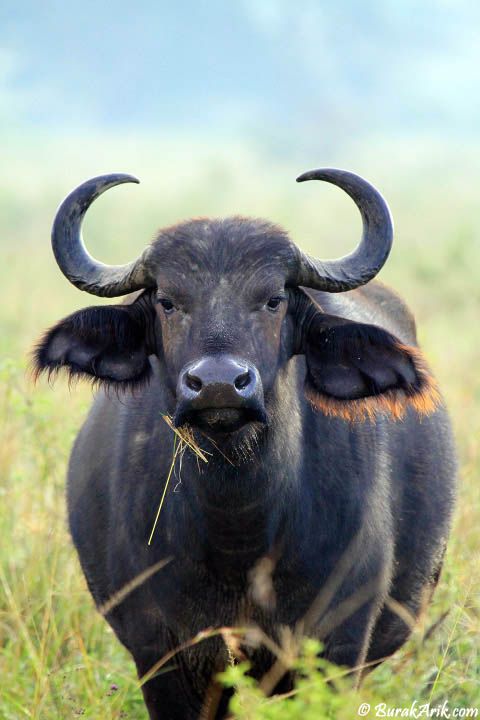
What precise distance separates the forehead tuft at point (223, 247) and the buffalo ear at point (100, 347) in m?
0.29

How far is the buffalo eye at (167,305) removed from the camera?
456cm

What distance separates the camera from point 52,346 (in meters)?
4.79

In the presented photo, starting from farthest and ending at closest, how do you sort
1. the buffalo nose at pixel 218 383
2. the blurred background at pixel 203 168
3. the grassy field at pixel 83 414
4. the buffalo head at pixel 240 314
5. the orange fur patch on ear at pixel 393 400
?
1. the blurred background at pixel 203 168
2. the grassy field at pixel 83 414
3. the orange fur patch on ear at pixel 393 400
4. the buffalo head at pixel 240 314
5. the buffalo nose at pixel 218 383

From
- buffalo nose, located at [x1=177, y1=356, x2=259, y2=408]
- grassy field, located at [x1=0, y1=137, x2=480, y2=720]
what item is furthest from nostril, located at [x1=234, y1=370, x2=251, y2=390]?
grassy field, located at [x1=0, y1=137, x2=480, y2=720]

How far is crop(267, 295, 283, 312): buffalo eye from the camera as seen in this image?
4547 millimetres

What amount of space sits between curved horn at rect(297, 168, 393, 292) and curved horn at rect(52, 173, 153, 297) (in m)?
0.67

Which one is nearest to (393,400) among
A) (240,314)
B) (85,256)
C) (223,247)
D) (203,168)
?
(240,314)

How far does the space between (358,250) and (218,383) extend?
115 cm

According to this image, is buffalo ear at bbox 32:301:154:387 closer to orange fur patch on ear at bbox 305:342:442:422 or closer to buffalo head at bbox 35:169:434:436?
buffalo head at bbox 35:169:434:436

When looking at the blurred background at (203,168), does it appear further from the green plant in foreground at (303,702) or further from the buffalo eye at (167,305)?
the buffalo eye at (167,305)

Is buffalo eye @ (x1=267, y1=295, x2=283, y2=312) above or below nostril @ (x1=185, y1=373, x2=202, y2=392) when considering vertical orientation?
above

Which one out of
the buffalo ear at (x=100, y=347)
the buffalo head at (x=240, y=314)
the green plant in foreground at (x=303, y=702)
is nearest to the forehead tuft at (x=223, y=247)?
the buffalo head at (x=240, y=314)

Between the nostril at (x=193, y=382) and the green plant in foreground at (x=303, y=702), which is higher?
the nostril at (x=193, y=382)

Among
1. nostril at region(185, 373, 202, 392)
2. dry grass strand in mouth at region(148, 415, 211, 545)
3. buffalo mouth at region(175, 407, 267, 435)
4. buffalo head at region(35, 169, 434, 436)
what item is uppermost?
buffalo head at region(35, 169, 434, 436)
